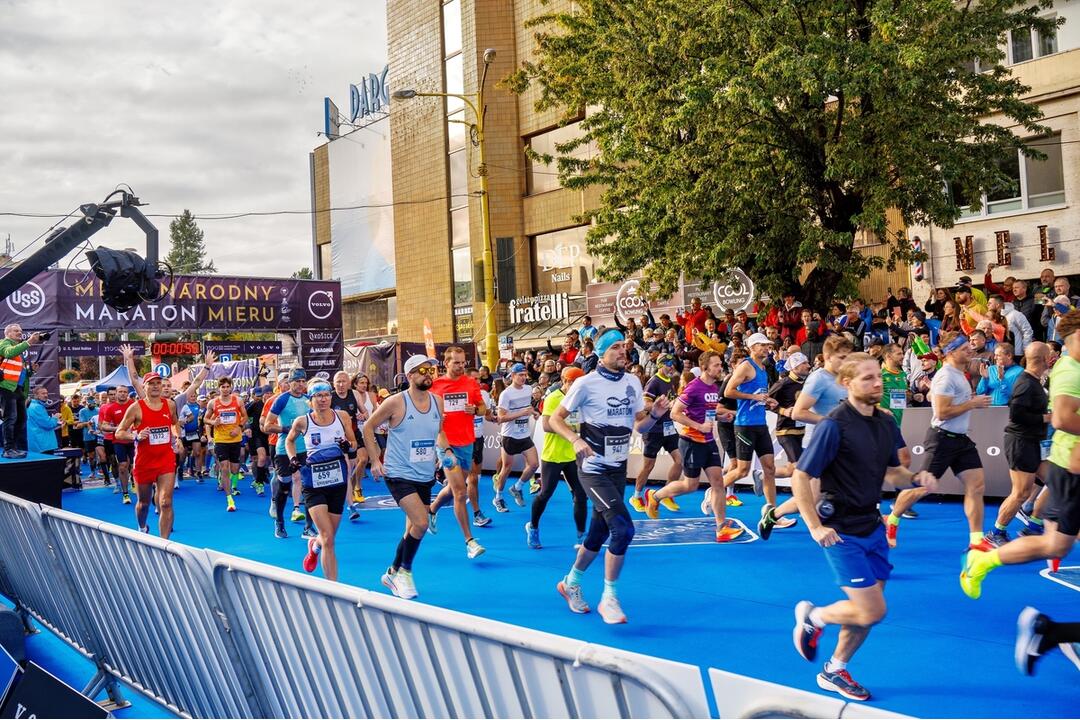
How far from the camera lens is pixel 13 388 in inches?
444

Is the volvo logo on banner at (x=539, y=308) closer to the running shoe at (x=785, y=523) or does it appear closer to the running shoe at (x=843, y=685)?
the running shoe at (x=785, y=523)

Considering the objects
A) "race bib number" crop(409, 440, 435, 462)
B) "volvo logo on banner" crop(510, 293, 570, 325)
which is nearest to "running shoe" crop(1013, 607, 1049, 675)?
"race bib number" crop(409, 440, 435, 462)

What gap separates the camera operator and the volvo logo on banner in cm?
2348

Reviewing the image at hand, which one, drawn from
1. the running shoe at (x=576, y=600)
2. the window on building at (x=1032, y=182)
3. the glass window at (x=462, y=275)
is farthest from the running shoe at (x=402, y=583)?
the glass window at (x=462, y=275)

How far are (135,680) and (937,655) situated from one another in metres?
4.83

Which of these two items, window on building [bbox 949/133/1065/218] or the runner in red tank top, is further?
window on building [bbox 949/133/1065/218]

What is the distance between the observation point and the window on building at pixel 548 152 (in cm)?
Answer: 3353

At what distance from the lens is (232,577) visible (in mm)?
3705

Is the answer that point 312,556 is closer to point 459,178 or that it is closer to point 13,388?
point 13,388

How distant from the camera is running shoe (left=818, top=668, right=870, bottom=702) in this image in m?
4.90

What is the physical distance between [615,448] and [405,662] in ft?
13.4

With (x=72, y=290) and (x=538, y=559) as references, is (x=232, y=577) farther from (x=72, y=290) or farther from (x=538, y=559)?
(x=72, y=290)

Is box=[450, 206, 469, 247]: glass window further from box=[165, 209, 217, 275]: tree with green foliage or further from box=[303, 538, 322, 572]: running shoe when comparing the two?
box=[165, 209, 217, 275]: tree with green foliage

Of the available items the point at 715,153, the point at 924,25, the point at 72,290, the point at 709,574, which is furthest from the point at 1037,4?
the point at 72,290
